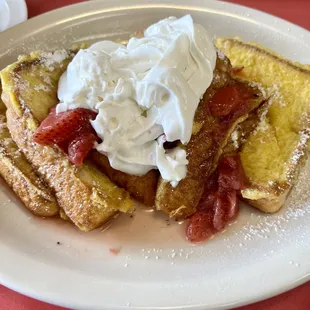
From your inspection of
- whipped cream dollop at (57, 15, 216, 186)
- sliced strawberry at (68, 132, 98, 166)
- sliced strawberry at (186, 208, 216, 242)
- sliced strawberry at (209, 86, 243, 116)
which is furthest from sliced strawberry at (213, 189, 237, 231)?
sliced strawberry at (68, 132, 98, 166)

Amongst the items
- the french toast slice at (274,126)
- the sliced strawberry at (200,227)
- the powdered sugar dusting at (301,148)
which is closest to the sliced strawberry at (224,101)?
the french toast slice at (274,126)

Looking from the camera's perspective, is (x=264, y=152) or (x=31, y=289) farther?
(x=264, y=152)

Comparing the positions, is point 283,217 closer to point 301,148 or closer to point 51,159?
point 301,148

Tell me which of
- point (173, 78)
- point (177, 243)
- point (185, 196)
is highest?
point (173, 78)

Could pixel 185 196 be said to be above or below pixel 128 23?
below

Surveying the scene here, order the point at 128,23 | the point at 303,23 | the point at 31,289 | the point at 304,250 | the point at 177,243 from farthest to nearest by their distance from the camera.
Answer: the point at 303,23 → the point at 128,23 → the point at 177,243 → the point at 304,250 → the point at 31,289

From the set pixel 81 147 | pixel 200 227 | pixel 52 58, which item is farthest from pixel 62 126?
pixel 200 227

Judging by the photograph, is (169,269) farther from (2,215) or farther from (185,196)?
(2,215)

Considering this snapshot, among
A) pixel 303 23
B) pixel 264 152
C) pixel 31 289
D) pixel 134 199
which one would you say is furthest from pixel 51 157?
pixel 303 23

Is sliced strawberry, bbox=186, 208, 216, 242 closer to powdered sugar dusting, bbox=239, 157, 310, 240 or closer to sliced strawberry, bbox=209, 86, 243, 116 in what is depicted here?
powdered sugar dusting, bbox=239, 157, 310, 240
